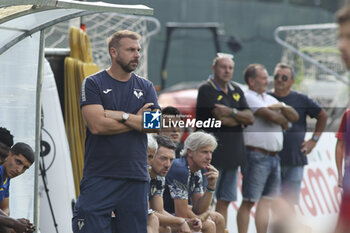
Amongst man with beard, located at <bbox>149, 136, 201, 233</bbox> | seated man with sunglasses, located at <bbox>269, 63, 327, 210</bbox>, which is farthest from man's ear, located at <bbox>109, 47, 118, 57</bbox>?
seated man with sunglasses, located at <bbox>269, 63, 327, 210</bbox>

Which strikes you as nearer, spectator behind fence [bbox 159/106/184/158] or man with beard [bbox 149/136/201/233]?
man with beard [bbox 149/136/201/233]

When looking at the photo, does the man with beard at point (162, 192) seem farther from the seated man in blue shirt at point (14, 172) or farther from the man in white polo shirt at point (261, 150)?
the man in white polo shirt at point (261, 150)

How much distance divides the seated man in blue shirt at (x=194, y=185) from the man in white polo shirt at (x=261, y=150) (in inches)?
53.4

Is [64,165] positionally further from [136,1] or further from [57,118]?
[136,1]

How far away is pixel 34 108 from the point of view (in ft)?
23.0

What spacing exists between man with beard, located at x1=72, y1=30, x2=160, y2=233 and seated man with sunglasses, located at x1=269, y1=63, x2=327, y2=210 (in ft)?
11.7

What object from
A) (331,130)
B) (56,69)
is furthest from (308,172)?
(56,69)

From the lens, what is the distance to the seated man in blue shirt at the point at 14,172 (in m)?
6.17

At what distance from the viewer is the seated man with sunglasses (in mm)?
9391

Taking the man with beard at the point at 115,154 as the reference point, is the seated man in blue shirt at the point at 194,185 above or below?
below

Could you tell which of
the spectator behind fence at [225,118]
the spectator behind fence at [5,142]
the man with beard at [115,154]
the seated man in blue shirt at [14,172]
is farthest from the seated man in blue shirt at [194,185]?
the spectator behind fence at [5,142]

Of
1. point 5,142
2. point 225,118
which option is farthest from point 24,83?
point 225,118

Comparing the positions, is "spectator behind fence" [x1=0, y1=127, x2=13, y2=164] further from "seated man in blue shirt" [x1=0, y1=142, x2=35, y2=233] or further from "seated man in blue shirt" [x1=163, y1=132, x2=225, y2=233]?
"seated man in blue shirt" [x1=163, y1=132, x2=225, y2=233]

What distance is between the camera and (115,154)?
595 centimetres
